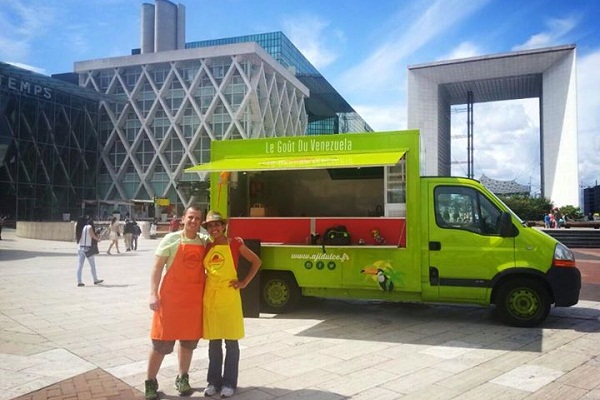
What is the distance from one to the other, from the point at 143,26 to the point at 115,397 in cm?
8378

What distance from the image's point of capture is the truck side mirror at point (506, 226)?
7.00 m

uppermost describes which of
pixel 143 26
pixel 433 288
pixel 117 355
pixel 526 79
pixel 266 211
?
pixel 143 26

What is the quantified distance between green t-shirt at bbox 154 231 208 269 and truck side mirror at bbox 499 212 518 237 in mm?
4683

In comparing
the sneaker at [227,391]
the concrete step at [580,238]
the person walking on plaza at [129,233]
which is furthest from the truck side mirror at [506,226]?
the concrete step at [580,238]

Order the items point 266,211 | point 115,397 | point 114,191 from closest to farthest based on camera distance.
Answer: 1. point 115,397
2. point 266,211
3. point 114,191

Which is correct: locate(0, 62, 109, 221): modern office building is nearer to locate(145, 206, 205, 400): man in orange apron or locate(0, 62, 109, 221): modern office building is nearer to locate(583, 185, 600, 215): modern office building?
locate(145, 206, 205, 400): man in orange apron

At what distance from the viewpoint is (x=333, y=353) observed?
5.87 m

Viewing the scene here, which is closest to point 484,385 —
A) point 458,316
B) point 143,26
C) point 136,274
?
point 458,316

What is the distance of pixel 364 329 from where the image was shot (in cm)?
712

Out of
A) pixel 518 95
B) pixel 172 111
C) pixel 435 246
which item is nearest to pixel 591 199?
pixel 518 95

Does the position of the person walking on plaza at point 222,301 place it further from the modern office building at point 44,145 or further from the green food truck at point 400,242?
the modern office building at point 44,145

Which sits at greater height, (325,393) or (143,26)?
(143,26)

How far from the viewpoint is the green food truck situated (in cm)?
707

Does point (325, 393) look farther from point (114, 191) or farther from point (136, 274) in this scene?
point (114, 191)
